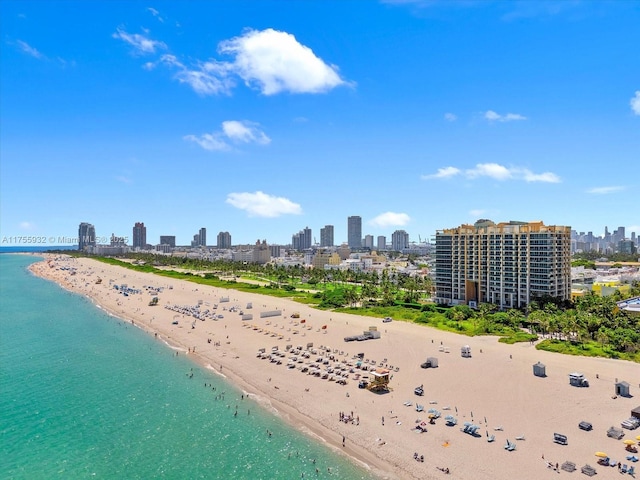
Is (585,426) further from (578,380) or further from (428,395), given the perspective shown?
(428,395)

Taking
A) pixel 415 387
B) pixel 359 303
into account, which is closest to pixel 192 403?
pixel 415 387

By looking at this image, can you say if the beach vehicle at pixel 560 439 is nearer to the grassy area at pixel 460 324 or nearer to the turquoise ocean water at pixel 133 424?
the turquoise ocean water at pixel 133 424

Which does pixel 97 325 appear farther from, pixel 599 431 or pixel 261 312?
pixel 599 431

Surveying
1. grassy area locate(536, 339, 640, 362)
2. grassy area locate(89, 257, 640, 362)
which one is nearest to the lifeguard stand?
grassy area locate(536, 339, 640, 362)

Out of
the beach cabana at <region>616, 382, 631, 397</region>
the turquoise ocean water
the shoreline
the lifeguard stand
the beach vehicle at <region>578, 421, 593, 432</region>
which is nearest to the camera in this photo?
the shoreline

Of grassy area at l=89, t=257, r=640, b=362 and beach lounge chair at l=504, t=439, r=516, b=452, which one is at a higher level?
grassy area at l=89, t=257, r=640, b=362

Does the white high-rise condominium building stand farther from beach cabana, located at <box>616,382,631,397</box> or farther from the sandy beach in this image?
beach cabana, located at <box>616,382,631,397</box>

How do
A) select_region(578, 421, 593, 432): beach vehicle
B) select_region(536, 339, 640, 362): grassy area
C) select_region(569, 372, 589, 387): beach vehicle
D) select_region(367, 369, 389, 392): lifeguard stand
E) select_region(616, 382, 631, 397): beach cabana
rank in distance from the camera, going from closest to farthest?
select_region(578, 421, 593, 432): beach vehicle → select_region(616, 382, 631, 397): beach cabana → select_region(367, 369, 389, 392): lifeguard stand → select_region(569, 372, 589, 387): beach vehicle → select_region(536, 339, 640, 362): grassy area
